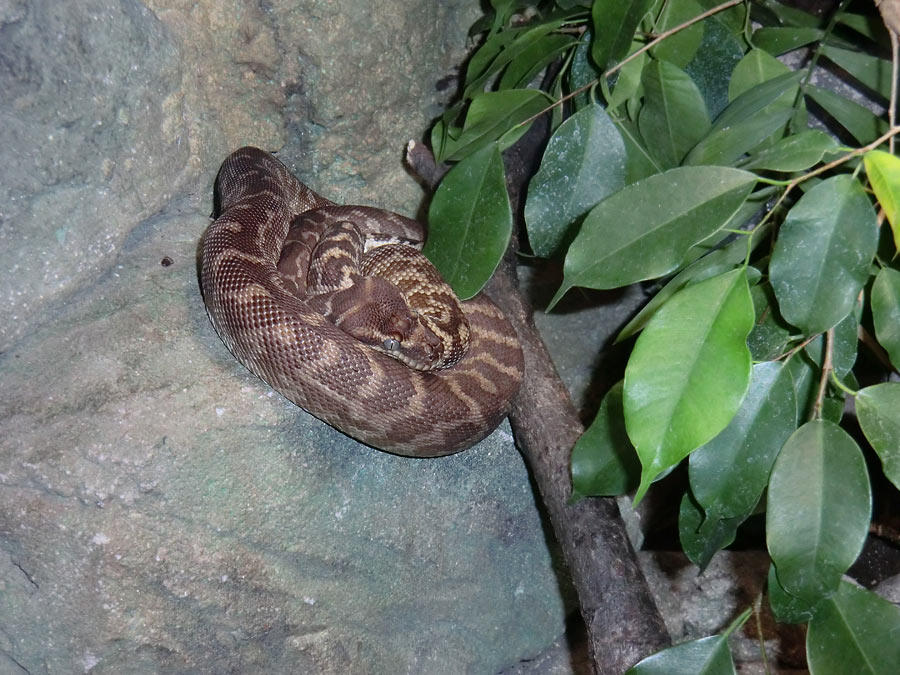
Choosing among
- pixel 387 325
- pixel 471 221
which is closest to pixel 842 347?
pixel 471 221

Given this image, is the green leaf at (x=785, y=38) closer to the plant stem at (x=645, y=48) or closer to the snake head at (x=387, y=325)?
the plant stem at (x=645, y=48)

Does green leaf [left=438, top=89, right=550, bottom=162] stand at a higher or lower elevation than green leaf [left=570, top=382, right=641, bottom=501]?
higher

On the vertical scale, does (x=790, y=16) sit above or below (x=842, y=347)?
above

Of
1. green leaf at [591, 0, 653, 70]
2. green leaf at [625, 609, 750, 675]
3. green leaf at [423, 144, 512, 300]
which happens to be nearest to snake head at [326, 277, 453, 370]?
green leaf at [423, 144, 512, 300]

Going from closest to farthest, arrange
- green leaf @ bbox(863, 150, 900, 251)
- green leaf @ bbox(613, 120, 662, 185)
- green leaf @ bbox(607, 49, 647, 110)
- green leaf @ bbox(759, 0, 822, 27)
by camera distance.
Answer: green leaf @ bbox(863, 150, 900, 251) → green leaf @ bbox(613, 120, 662, 185) → green leaf @ bbox(607, 49, 647, 110) → green leaf @ bbox(759, 0, 822, 27)

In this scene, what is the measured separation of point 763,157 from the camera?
171cm

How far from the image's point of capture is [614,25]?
7.36ft

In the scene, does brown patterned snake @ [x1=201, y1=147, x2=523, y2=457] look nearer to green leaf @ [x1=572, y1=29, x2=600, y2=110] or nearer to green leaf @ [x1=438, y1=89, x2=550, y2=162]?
green leaf @ [x1=438, y1=89, x2=550, y2=162]

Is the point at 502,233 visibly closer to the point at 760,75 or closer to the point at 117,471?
the point at 760,75

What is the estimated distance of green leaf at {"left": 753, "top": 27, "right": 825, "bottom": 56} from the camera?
8.66ft

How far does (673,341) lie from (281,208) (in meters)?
2.09

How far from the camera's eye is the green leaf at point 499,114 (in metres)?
2.48

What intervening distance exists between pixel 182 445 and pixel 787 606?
185 centimetres

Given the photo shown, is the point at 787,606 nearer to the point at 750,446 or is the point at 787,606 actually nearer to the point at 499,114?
the point at 750,446
